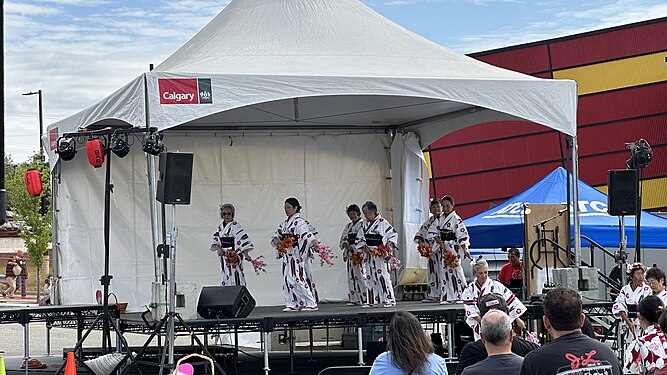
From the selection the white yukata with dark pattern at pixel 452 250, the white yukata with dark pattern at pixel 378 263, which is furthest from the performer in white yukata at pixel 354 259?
the white yukata with dark pattern at pixel 452 250

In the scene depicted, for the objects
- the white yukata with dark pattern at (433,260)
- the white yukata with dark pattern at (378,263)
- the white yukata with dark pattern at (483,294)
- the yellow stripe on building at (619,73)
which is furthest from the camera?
the yellow stripe on building at (619,73)

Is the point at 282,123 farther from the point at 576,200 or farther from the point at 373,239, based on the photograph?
the point at 576,200

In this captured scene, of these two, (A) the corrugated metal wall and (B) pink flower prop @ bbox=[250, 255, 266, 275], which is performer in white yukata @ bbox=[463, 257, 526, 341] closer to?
(B) pink flower prop @ bbox=[250, 255, 266, 275]

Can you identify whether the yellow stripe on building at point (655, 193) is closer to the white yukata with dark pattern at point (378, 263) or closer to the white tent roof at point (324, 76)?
the white tent roof at point (324, 76)

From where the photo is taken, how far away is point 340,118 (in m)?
15.6

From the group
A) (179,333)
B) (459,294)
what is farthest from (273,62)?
(459,294)

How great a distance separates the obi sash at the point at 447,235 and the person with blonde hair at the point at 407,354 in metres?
8.48

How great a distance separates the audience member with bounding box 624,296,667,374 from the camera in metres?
7.84

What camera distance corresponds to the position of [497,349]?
5.26 meters

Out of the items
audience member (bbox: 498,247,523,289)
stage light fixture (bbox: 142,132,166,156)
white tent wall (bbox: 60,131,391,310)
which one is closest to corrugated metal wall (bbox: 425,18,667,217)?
white tent wall (bbox: 60,131,391,310)

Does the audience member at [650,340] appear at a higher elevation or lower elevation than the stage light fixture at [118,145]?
lower

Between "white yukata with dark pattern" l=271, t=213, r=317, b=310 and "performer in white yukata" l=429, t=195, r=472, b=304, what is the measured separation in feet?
6.13

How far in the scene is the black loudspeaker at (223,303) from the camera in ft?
36.4

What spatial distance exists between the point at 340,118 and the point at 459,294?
3.10m
